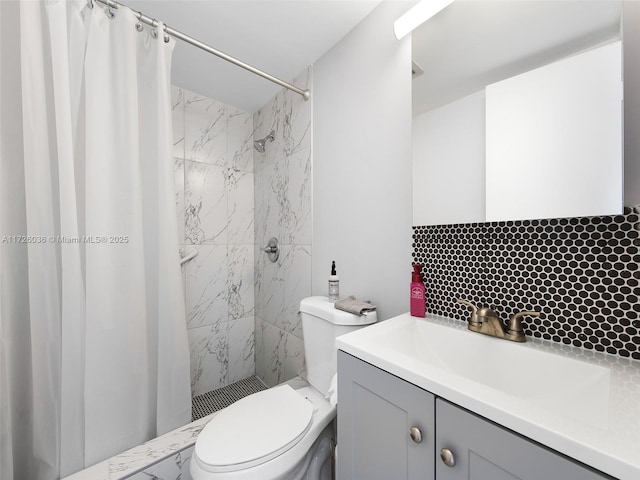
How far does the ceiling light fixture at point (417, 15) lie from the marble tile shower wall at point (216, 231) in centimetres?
145

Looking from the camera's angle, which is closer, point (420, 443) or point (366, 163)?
point (420, 443)

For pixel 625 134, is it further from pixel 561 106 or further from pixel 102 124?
pixel 102 124

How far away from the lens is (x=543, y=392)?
63cm

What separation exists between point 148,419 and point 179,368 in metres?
0.23

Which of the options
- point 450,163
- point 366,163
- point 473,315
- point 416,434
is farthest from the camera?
point 366,163

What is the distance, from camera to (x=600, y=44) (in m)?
0.65

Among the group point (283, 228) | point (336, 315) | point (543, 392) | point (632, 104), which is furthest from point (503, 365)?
point (283, 228)

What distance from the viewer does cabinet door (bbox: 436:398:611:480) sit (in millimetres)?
384

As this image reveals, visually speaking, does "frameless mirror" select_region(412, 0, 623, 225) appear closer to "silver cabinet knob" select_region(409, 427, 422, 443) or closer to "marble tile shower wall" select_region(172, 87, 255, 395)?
"silver cabinet knob" select_region(409, 427, 422, 443)

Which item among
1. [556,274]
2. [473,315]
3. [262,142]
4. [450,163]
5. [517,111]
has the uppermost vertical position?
[262,142]

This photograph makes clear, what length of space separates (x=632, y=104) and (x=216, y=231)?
2.07 metres

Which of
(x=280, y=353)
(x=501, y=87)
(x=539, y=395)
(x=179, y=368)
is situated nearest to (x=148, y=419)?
(x=179, y=368)

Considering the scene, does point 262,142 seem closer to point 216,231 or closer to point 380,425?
point 216,231

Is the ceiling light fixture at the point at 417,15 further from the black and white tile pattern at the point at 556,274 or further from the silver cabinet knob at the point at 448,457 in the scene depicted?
the silver cabinet knob at the point at 448,457
